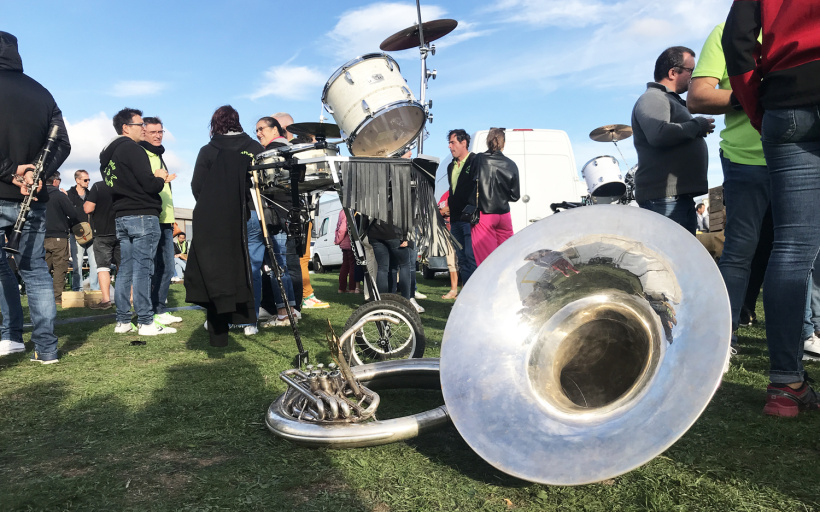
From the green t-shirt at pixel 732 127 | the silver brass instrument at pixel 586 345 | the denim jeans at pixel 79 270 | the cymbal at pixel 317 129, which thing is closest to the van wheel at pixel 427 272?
the denim jeans at pixel 79 270

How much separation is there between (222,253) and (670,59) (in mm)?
2955

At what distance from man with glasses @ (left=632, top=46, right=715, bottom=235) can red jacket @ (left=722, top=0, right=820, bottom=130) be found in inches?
41.4

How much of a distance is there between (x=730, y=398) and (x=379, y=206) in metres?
1.96

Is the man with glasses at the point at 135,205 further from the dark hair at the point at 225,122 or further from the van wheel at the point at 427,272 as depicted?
the van wheel at the point at 427,272

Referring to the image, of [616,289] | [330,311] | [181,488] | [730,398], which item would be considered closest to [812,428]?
[730,398]

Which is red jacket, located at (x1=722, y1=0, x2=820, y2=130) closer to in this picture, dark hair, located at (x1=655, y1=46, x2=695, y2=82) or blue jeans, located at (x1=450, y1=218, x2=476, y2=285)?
dark hair, located at (x1=655, y1=46, x2=695, y2=82)

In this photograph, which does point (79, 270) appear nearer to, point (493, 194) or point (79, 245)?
point (79, 245)

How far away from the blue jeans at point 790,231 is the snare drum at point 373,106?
2.39m

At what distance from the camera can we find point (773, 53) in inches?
82.1

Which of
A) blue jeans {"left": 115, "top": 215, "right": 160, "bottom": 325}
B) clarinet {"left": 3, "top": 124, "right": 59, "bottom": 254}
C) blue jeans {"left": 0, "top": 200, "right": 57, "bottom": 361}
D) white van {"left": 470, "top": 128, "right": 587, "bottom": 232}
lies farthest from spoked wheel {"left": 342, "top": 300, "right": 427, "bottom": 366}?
white van {"left": 470, "top": 128, "right": 587, "bottom": 232}

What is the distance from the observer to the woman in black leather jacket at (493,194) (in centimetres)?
528

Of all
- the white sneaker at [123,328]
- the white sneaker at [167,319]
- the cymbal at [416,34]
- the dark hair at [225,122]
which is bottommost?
the white sneaker at [167,319]

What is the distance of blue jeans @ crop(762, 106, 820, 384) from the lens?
2.14 metres

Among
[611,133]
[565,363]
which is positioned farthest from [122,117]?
[611,133]
